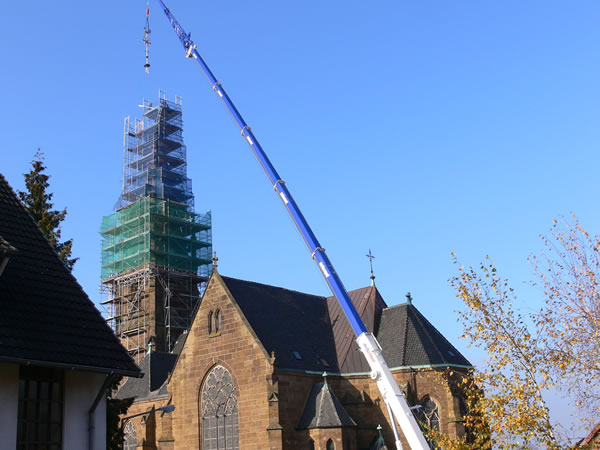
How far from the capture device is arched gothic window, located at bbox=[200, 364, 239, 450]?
3441 cm

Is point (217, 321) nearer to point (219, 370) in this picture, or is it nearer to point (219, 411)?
point (219, 370)

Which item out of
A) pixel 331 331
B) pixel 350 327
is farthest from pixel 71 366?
pixel 331 331

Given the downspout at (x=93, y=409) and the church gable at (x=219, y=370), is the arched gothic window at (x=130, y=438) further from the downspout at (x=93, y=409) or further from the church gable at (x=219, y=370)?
the downspout at (x=93, y=409)

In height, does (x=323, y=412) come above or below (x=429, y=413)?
above

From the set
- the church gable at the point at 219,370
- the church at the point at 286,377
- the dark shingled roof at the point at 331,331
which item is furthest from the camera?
the dark shingled roof at the point at 331,331

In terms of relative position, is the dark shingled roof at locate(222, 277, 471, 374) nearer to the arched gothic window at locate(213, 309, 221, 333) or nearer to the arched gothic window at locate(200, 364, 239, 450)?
the arched gothic window at locate(213, 309, 221, 333)

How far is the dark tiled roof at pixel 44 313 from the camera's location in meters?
12.4

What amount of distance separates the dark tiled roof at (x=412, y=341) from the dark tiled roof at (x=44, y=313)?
77.0ft

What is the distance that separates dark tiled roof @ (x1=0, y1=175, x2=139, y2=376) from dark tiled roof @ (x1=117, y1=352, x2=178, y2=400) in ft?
93.4

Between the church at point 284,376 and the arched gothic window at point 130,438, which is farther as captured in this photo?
the arched gothic window at point 130,438

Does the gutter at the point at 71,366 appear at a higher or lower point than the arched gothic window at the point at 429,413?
higher

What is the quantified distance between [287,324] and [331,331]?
4.02m

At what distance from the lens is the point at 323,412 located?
33281 millimetres

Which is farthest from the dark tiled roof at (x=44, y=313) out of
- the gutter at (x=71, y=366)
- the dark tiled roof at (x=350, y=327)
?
the dark tiled roof at (x=350, y=327)
